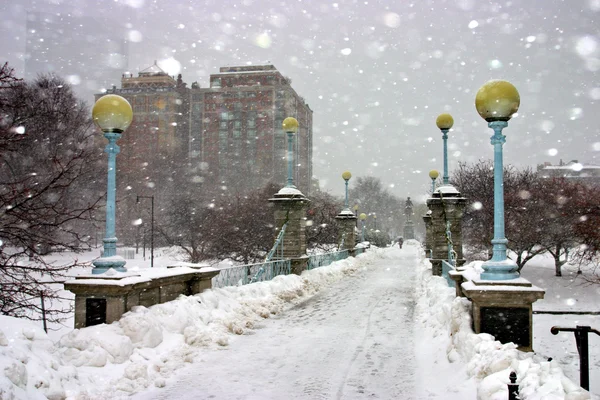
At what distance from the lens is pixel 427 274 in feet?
59.1

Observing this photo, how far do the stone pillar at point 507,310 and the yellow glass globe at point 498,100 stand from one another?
2.44m

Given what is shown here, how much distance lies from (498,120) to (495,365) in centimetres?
359

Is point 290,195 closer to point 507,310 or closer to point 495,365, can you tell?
point 507,310

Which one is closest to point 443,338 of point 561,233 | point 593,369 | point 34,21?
point 593,369

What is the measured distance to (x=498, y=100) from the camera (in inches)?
275

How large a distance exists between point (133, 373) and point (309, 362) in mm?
2501

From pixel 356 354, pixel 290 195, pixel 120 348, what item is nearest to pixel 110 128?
pixel 120 348

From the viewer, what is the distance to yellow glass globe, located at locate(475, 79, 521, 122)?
6968 mm

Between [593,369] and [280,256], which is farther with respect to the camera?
[280,256]

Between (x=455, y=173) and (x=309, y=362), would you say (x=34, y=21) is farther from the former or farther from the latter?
(x=309, y=362)

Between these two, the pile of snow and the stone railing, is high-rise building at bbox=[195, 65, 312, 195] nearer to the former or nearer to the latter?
the pile of snow

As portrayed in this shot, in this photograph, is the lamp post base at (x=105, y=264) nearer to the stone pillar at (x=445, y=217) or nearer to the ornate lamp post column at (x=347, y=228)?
the stone pillar at (x=445, y=217)

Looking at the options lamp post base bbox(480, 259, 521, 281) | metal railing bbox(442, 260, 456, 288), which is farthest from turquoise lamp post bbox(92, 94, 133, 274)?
metal railing bbox(442, 260, 456, 288)

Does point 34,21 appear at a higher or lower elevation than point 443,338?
higher
